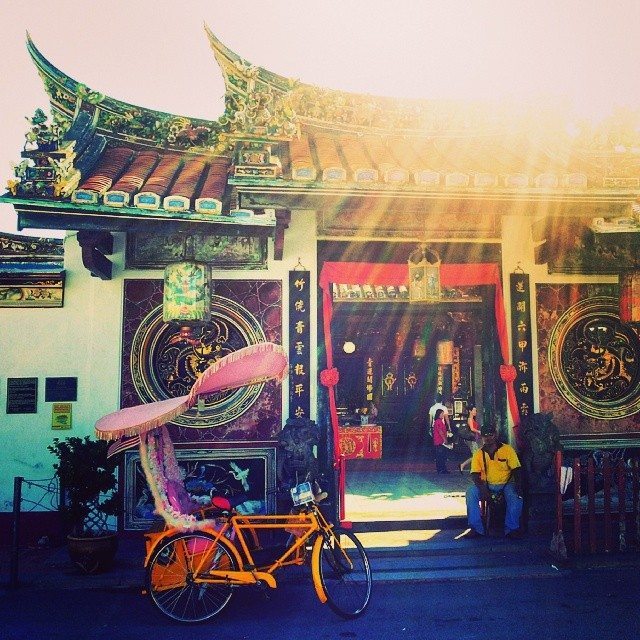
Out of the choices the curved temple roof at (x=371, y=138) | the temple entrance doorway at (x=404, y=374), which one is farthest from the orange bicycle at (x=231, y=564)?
the temple entrance doorway at (x=404, y=374)

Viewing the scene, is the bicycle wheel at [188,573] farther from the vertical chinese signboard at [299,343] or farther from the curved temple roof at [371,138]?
the curved temple roof at [371,138]

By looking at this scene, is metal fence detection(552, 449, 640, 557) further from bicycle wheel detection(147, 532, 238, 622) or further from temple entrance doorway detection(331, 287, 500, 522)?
temple entrance doorway detection(331, 287, 500, 522)

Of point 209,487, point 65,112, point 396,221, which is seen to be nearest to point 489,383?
point 396,221

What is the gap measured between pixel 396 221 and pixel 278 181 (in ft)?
8.20

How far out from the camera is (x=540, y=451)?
7.66m

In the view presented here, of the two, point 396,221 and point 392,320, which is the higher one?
point 396,221

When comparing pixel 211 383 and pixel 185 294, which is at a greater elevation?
pixel 185 294

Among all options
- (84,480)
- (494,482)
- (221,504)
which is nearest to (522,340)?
(494,482)

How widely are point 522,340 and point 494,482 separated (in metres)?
2.20

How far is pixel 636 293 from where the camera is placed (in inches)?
314

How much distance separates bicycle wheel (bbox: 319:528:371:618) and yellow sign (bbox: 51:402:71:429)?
448 centimetres

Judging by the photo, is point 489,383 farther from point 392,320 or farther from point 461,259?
point 392,320

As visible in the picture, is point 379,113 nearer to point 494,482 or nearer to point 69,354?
point 494,482

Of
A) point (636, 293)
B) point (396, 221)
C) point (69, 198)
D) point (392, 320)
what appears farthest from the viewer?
point (392, 320)
